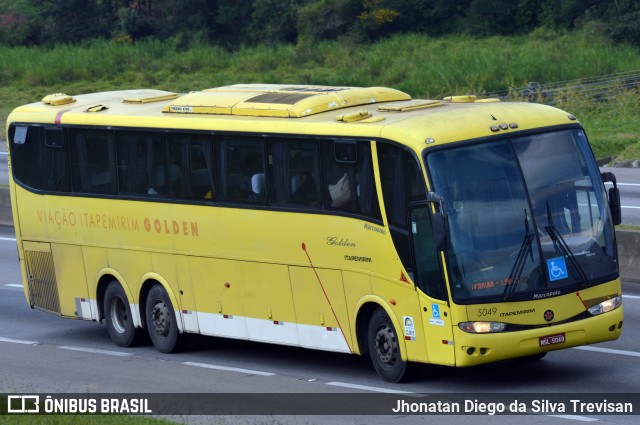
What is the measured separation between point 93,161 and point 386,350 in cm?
578

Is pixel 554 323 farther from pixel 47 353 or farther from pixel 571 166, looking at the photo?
pixel 47 353

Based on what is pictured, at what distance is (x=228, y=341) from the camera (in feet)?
60.3

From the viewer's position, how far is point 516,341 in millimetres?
13539

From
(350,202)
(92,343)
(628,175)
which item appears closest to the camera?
(350,202)

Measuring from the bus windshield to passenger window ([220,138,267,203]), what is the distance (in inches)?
111

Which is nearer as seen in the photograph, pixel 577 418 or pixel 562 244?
pixel 577 418

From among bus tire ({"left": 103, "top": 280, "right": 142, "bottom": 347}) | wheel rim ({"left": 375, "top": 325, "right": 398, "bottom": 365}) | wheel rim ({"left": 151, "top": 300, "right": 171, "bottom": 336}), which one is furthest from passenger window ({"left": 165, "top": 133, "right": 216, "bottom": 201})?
wheel rim ({"left": 375, "top": 325, "right": 398, "bottom": 365})

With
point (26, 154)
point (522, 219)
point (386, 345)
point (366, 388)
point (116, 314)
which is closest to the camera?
point (522, 219)

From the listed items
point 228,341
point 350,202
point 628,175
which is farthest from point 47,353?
point 628,175

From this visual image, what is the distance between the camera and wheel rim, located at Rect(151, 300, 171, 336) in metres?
17.7

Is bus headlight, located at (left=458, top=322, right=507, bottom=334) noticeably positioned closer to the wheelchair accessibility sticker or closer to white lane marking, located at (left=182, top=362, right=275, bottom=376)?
the wheelchair accessibility sticker

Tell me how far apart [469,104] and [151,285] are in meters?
5.16

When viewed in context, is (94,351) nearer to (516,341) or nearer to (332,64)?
(516,341)

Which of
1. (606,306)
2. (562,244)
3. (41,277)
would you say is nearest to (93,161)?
(41,277)
